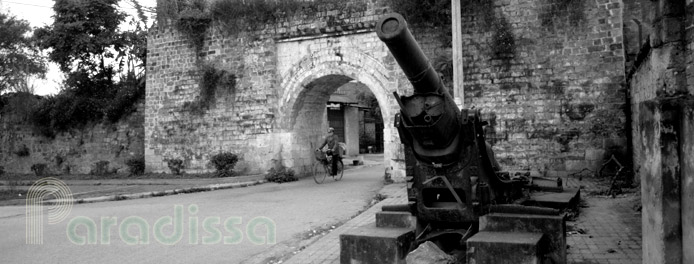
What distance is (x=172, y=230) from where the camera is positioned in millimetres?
7379

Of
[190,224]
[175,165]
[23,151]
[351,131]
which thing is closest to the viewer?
[190,224]

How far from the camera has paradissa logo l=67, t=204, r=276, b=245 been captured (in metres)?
6.66

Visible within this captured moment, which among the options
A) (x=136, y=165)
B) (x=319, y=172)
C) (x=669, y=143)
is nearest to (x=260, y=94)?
(x=319, y=172)

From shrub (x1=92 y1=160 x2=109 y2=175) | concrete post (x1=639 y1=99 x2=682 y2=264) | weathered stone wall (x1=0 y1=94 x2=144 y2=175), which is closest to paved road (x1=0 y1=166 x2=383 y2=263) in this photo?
concrete post (x1=639 y1=99 x2=682 y2=264)

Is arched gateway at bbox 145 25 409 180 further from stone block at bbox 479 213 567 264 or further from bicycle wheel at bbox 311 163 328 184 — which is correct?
stone block at bbox 479 213 567 264

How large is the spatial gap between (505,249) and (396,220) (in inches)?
45.8

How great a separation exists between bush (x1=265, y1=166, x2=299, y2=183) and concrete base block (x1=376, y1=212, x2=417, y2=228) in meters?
9.83

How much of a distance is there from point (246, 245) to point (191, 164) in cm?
1077

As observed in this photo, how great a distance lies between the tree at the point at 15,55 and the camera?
2284cm

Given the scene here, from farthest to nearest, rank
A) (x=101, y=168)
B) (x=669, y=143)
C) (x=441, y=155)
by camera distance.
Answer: (x=101, y=168)
(x=441, y=155)
(x=669, y=143)

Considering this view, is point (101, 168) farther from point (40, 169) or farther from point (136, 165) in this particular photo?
point (40, 169)

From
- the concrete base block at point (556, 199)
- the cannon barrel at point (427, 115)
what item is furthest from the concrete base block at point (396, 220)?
the concrete base block at point (556, 199)

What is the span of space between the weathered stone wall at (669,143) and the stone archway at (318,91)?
32.2 feet

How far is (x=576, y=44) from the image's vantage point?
12227mm
